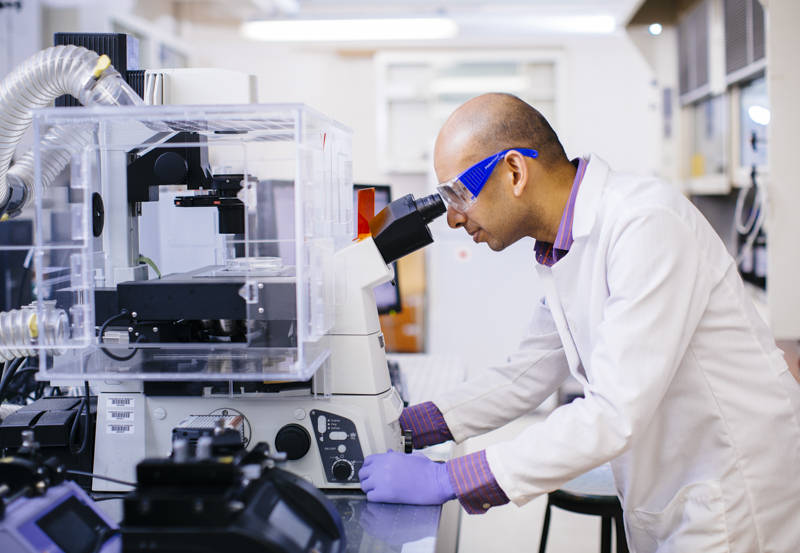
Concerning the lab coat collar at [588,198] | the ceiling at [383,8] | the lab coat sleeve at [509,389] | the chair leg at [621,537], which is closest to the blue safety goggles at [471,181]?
the lab coat collar at [588,198]

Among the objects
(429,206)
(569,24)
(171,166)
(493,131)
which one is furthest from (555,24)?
(171,166)

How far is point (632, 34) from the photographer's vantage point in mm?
3439

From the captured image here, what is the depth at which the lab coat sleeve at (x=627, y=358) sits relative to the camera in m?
0.90

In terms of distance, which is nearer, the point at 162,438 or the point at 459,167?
the point at 162,438

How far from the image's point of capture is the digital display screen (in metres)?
0.71

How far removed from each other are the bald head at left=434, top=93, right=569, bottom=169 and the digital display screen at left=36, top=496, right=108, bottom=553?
810 mm

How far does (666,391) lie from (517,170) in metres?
0.47

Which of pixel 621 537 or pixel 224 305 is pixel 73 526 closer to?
pixel 224 305

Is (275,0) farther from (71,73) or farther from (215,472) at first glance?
(215,472)

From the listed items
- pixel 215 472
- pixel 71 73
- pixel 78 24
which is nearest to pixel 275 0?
pixel 78 24

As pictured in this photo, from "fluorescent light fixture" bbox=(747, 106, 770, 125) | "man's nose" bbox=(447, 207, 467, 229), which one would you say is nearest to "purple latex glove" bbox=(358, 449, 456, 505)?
"man's nose" bbox=(447, 207, 467, 229)

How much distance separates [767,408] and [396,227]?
701 mm

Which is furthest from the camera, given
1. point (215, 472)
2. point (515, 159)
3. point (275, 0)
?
point (275, 0)

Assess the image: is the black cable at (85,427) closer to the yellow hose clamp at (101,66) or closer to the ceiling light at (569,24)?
the yellow hose clamp at (101,66)
